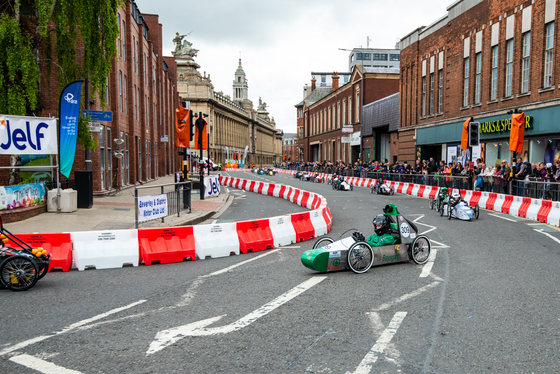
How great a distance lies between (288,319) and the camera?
5.78 metres

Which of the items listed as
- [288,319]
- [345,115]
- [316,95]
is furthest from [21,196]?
[316,95]

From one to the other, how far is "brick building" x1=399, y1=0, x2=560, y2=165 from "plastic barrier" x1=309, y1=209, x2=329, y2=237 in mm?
13474

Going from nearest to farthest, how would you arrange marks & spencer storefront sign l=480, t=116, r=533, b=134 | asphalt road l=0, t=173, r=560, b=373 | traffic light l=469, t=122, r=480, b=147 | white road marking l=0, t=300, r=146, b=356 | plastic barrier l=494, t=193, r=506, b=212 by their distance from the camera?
asphalt road l=0, t=173, r=560, b=373 → white road marking l=0, t=300, r=146, b=356 → plastic barrier l=494, t=193, r=506, b=212 → traffic light l=469, t=122, r=480, b=147 → marks & spencer storefront sign l=480, t=116, r=533, b=134

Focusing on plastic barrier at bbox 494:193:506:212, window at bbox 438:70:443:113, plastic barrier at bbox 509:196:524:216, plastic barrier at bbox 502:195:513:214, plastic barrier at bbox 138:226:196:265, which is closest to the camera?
plastic barrier at bbox 138:226:196:265

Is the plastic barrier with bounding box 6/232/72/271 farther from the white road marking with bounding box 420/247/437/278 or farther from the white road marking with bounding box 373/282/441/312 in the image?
the white road marking with bounding box 420/247/437/278

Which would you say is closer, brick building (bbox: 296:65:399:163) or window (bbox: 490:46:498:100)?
window (bbox: 490:46:498:100)

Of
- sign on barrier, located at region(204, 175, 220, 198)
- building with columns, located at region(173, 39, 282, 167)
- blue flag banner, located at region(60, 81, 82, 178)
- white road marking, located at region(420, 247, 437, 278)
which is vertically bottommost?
white road marking, located at region(420, 247, 437, 278)

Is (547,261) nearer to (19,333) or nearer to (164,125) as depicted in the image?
(19,333)

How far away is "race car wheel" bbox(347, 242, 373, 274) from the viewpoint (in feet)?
26.9

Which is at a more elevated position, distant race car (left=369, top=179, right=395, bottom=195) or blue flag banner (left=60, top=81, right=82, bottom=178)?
blue flag banner (left=60, top=81, right=82, bottom=178)

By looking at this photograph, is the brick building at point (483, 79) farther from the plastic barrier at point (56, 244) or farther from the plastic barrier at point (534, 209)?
the plastic barrier at point (56, 244)

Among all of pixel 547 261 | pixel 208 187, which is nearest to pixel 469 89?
pixel 208 187

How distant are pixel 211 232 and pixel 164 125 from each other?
42259mm

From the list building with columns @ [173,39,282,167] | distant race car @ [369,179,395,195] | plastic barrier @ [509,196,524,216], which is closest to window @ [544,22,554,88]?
plastic barrier @ [509,196,524,216]
